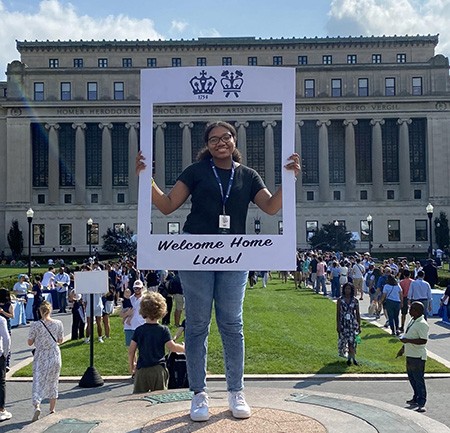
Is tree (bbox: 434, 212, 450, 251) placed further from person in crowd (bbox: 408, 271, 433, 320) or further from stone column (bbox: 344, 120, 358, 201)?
person in crowd (bbox: 408, 271, 433, 320)

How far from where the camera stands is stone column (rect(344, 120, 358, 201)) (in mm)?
82625

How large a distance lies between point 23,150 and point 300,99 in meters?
33.4

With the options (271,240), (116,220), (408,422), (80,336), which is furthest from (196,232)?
(116,220)

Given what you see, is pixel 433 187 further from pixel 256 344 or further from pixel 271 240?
pixel 271 240

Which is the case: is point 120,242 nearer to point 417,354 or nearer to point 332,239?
point 332,239

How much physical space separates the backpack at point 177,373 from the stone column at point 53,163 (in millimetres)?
74905

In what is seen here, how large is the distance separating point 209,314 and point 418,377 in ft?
21.3

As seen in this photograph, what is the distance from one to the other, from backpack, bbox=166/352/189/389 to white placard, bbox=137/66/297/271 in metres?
4.01

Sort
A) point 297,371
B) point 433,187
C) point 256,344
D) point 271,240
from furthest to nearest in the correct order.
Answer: point 433,187 → point 256,344 → point 297,371 → point 271,240

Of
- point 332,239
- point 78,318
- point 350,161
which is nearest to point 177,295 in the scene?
point 78,318

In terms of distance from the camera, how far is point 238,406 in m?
6.94

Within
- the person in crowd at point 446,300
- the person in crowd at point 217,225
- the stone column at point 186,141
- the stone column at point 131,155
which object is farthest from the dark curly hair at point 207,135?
the stone column at point 131,155

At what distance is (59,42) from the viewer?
287 feet

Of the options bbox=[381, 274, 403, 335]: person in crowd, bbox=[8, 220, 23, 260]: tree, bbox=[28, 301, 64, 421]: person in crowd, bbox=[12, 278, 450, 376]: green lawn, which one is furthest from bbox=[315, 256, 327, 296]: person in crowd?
bbox=[8, 220, 23, 260]: tree
